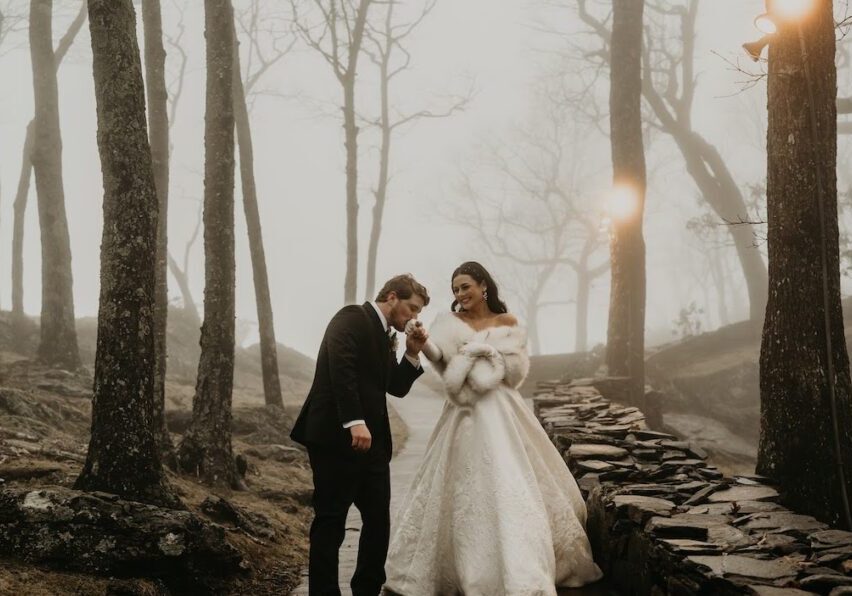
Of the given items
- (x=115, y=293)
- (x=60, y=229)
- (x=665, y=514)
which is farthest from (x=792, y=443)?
(x=60, y=229)

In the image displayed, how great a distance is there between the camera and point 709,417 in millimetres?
17016

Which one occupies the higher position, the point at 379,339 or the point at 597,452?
the point at 379,339

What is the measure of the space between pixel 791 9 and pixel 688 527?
159 inches

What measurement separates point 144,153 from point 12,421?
3.74 meters

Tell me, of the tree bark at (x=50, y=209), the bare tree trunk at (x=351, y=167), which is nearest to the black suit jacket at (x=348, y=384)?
the tree bark at (x=50, y=209)

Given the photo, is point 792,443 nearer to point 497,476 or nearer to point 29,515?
point 497,476

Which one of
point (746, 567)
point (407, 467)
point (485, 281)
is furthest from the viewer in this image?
point (407, 467)

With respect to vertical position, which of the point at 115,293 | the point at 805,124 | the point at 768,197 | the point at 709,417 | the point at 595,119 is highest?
the point at 595,119

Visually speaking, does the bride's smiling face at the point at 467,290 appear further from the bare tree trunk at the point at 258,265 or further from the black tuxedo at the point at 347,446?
the bare tree trunk at the point at 258,265

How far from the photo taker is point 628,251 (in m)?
13.3

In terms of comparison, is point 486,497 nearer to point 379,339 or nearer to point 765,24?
point 379,339

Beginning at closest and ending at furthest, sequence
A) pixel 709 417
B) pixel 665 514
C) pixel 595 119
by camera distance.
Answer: pixel 665 514 → pixel 709 417 → pixel 595 119

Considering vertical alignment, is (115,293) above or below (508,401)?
above

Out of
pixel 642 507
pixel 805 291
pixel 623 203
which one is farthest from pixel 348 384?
pixel 623 203
